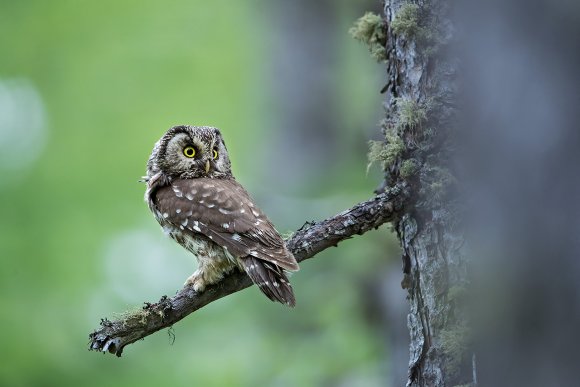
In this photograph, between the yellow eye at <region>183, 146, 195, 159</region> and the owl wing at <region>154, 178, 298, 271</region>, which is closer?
the owl wing at <region>154, 178, 298, 271</region>

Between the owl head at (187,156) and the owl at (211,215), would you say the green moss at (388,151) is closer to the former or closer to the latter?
the owl at (211,215)

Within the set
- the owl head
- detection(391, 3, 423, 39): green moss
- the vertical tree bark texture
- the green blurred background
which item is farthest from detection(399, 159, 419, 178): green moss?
the green blurred background

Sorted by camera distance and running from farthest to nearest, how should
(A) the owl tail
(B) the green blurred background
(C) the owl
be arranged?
(B) the green blurred background → (C) the owl → (A) the owl tail

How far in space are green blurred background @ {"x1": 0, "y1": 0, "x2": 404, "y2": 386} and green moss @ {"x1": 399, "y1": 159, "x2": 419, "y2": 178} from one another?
2.41 metres

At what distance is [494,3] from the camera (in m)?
2.13

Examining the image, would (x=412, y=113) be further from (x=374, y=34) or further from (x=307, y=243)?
(x=307, y=243)

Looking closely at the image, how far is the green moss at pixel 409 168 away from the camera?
147 inches

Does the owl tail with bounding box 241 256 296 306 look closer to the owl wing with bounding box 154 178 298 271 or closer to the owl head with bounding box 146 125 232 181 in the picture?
the owl wing with bounding box 154 178 298 271

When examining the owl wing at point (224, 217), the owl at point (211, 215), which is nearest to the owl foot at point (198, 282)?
the owl at point (211, 215)

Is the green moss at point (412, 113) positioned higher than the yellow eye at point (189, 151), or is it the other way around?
the yellow eye at point (189, 151)

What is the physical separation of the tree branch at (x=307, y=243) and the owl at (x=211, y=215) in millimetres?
80

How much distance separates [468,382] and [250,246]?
1.21 meters

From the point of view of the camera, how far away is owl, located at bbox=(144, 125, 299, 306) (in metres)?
3.82

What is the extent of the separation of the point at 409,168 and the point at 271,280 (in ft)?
2.63
